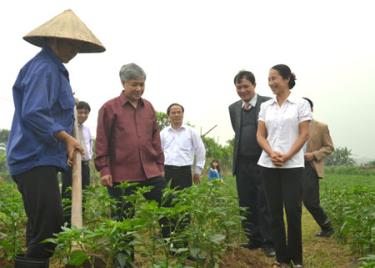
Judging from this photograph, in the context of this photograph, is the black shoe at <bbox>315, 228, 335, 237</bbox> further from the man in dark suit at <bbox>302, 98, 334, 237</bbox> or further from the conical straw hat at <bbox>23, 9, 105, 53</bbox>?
the conical straw hat at <bbox>23, 9, 105, 53</bbox>

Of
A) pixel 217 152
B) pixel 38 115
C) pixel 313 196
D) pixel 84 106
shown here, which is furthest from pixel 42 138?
pixel 217 152

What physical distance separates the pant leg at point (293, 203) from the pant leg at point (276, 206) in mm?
67

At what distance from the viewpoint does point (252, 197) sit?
479cm

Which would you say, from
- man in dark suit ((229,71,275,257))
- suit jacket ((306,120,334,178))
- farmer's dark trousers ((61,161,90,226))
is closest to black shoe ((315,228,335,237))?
suit jacket ((306,120,334,178))

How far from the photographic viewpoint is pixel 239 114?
16.0ft

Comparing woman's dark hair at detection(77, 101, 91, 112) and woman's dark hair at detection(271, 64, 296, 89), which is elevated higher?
woman's dark hair at detection(271, 64, 296, 89)

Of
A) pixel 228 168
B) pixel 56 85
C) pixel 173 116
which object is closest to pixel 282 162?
pixel 56 85

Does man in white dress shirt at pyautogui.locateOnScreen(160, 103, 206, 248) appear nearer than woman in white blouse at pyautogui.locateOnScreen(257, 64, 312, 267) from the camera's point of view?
No

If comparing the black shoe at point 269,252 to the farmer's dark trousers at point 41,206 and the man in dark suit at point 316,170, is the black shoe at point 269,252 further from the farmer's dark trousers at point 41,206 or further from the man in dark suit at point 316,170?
the farmer's dark trousers at point 41,206

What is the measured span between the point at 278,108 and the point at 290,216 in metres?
0.90

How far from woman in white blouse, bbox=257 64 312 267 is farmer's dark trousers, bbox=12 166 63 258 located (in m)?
1.88

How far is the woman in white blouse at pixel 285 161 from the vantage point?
3773mm

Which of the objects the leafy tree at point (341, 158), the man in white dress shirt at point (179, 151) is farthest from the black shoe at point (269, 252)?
the leafy tree at point (341, 158)

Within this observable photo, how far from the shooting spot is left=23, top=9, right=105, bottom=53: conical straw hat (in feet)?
8.93
